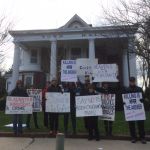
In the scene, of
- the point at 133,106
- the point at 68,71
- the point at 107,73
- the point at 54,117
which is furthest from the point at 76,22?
the point at 133,106

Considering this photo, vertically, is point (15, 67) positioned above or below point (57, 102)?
above

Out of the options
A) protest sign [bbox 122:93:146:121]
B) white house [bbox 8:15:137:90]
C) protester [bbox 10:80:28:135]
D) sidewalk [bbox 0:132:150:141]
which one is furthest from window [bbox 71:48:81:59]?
protest sign [bbox 122:93:146:121]

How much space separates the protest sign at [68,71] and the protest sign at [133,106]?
287 centimetres

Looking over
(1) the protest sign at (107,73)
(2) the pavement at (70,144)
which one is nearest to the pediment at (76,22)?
(1) the protest sign at (107,73)

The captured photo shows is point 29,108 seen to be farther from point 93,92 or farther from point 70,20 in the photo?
point 70,20

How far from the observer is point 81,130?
12.2m

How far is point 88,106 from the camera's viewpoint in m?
11.0

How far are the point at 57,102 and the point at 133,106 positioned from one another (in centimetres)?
264

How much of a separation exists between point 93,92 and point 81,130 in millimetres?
1847

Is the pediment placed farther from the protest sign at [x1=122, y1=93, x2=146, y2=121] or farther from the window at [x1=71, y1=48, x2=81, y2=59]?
the protest sign at [x1=122, y1=93, x2=146, y2=121]

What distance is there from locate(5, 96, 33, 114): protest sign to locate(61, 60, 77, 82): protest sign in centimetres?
175

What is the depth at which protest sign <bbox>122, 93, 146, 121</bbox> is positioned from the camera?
410 inches

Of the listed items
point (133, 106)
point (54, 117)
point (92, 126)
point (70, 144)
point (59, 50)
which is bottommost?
point (70, 144)

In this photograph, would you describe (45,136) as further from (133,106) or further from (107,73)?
(107,73)
